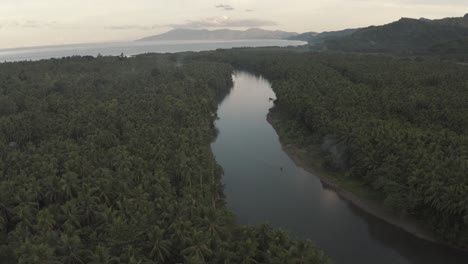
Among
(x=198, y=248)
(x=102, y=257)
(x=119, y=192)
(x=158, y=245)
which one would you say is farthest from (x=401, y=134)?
(x=102, y=257)

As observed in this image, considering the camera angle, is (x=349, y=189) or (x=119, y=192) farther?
(x=349, y=189)

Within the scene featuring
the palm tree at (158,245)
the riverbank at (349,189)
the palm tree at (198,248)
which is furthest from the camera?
the riverbank at (349,189)

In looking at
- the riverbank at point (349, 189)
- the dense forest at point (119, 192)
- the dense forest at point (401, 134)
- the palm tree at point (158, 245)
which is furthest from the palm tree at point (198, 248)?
the riverbank at point (349, 189)

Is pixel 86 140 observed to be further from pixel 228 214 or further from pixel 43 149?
pixel 228 214

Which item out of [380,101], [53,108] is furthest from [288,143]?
[53,108]

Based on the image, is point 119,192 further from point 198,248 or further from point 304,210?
point 304,210

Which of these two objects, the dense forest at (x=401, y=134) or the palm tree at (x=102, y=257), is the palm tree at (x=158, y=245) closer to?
→ the palm tree at (x=102, y=257)
